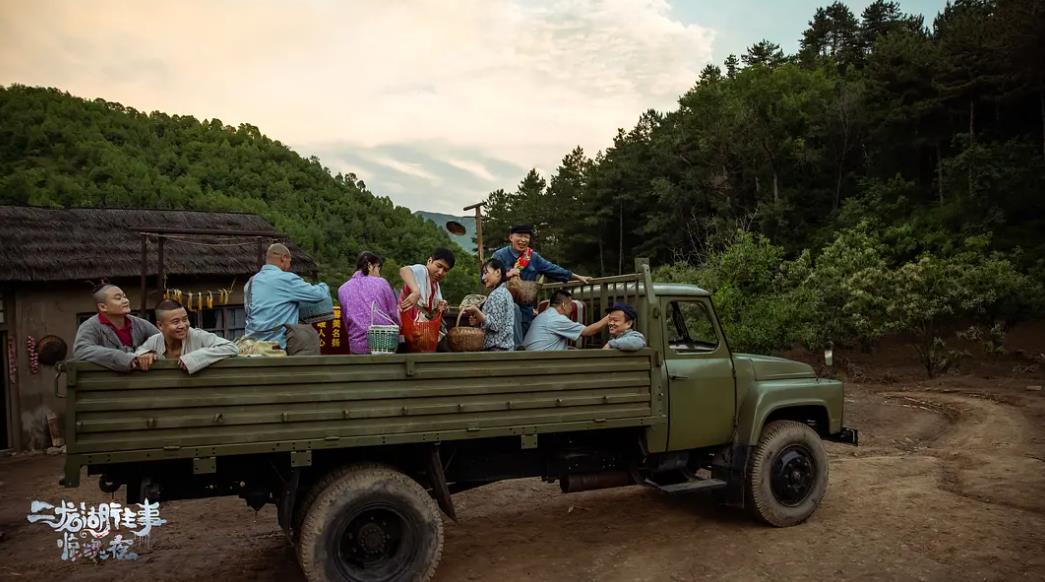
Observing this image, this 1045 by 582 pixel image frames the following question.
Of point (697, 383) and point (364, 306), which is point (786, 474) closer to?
point (697, 383)

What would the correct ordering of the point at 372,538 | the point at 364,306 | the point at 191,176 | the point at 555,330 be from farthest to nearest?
the point at 191,176 → the point at 555,330 → the point at 364,306 → the point at 372,538

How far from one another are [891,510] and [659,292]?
120 inches

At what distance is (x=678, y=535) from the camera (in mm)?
6172

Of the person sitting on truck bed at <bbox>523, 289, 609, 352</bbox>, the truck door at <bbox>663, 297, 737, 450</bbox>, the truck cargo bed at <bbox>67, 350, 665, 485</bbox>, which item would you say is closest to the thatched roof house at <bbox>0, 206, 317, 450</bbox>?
the person sitting on truck bed at <bbox>523, 289, 609, 352</bbox>

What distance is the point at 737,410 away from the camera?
20.6 ft

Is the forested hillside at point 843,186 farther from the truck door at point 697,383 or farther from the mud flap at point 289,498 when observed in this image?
the mud flap at point 289,498

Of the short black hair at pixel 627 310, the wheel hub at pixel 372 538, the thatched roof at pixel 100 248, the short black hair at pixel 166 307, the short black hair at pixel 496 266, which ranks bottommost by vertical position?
the wheel hub at pixel 372 538

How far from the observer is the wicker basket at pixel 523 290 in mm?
6137

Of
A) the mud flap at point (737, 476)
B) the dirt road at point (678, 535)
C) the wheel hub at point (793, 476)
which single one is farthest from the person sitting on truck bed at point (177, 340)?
the wheel hub at point (793, 476)

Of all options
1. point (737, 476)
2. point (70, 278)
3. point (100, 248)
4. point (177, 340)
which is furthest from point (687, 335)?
point (100, 248)

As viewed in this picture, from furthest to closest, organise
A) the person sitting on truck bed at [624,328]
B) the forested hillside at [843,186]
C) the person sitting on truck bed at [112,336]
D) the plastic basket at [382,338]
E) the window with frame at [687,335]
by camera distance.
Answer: the forested hillside at [843,186], the window with frame at [687,335], the person sitting on truck bed at [624,328], the plastic basket at [382,338], the person sitting on truck bed at [112,336]

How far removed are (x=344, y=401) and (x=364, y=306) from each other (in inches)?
39.4

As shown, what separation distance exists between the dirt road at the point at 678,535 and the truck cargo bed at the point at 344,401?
117cm

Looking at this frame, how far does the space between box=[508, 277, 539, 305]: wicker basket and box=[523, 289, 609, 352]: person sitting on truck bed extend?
10.0 inches
